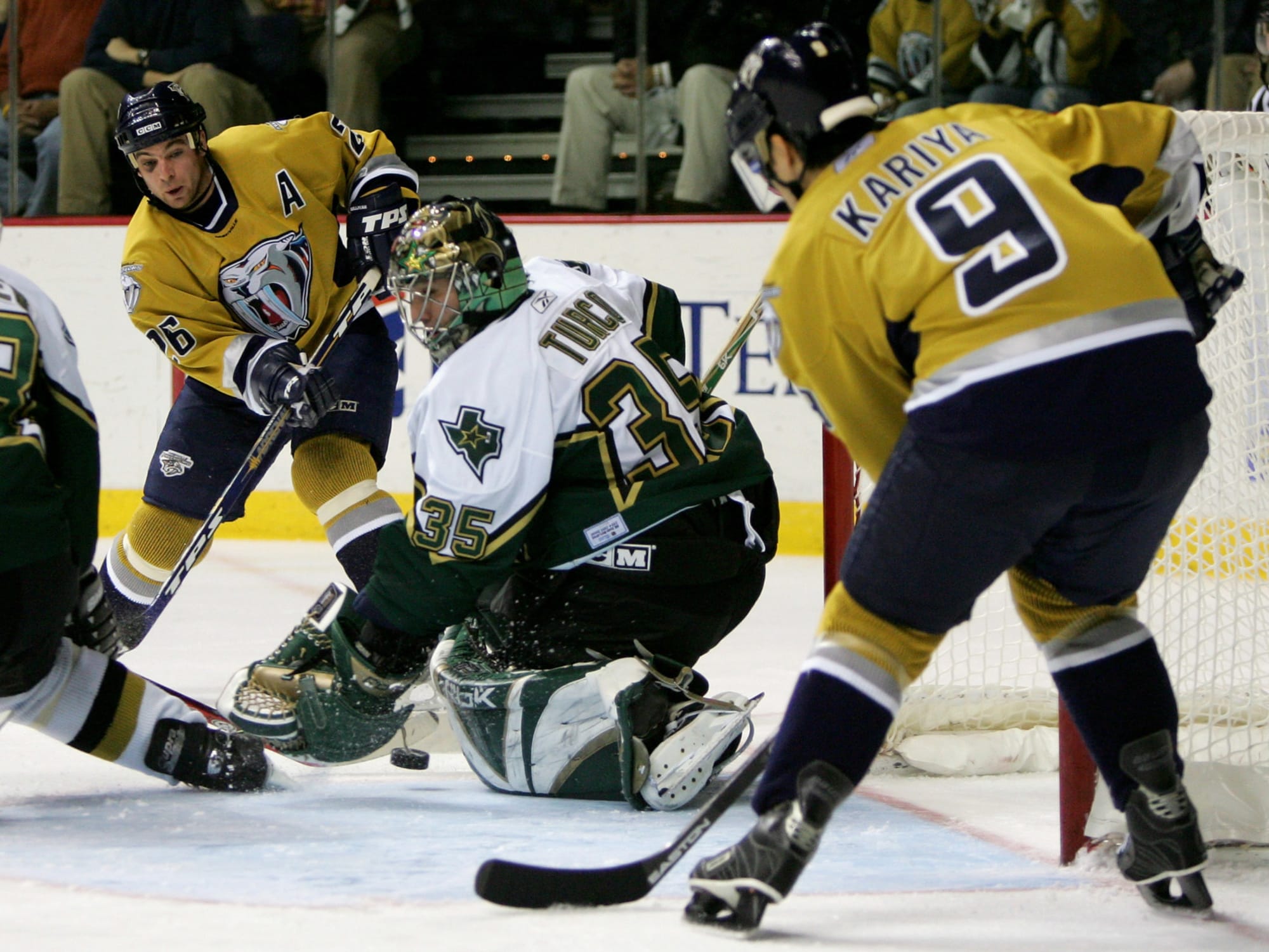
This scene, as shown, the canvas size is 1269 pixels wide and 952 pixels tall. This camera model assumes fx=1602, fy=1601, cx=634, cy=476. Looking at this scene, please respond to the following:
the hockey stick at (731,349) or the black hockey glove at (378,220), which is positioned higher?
the black hockey glove at (378,220)

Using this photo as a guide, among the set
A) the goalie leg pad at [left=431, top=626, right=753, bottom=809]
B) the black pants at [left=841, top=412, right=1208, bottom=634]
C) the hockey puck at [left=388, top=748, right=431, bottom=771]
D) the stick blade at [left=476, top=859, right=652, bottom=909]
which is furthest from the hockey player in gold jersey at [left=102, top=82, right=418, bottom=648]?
the black pants at [left=841, top=412, right=1208, bottom=634]

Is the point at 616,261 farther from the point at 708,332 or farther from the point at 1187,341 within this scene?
the point at 1187,341

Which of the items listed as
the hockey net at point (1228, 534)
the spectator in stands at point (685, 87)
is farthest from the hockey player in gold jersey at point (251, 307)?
the spectator in stands at point (685, 87)

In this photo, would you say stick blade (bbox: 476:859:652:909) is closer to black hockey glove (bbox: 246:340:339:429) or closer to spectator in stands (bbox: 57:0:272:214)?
black hockey glove (bbox: 246:340:339:429)

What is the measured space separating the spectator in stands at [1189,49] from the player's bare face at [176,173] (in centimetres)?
328

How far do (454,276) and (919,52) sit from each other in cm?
341

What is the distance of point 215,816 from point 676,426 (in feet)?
2.85

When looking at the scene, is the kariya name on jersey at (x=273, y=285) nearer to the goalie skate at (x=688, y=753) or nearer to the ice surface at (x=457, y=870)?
the ice surface at (x=457, y=870)

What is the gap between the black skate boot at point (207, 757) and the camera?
237cm

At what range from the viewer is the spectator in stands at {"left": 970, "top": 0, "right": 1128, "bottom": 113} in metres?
5.18

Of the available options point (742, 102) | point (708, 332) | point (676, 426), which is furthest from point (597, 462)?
point (708, 332)

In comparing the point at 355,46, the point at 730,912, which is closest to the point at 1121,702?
the point at 730,912

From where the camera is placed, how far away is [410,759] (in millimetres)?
2689

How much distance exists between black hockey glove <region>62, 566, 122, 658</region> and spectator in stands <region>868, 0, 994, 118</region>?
11.5ft
